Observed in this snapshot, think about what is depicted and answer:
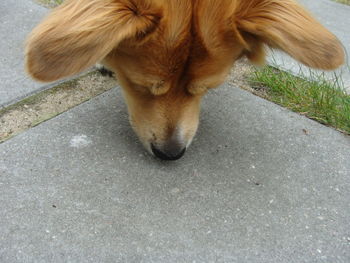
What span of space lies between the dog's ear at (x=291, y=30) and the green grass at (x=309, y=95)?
919 millimetres

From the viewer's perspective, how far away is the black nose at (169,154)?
2131mm

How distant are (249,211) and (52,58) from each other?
1.17 metres

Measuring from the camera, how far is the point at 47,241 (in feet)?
5.65

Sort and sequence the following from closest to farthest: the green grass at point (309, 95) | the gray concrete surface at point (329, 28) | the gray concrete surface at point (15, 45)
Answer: the gray concrete surface at point (15, 45)
the green grass at point (309, 95)
the gray concrete surface at point (329, 28)

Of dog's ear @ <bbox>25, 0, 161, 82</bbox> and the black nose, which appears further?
the black nose

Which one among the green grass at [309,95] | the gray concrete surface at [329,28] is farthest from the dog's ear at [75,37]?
the gray concrete surface at [329,28]

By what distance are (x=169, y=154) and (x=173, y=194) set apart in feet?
0.72

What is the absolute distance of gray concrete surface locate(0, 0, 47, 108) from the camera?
2484mm

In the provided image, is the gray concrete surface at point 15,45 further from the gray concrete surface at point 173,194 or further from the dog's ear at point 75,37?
the dog's ear at point 75,37

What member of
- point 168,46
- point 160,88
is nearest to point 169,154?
point 160,88

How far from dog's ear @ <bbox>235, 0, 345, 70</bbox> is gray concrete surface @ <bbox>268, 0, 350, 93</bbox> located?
1.14 m

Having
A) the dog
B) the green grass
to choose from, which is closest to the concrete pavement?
the green grass

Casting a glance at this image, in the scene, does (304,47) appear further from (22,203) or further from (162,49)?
(22,203)

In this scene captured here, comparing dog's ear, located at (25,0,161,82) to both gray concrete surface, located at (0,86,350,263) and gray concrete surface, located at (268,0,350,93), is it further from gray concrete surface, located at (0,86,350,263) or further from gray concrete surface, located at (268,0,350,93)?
gray concrete surface, located at (268,0,350,93)
